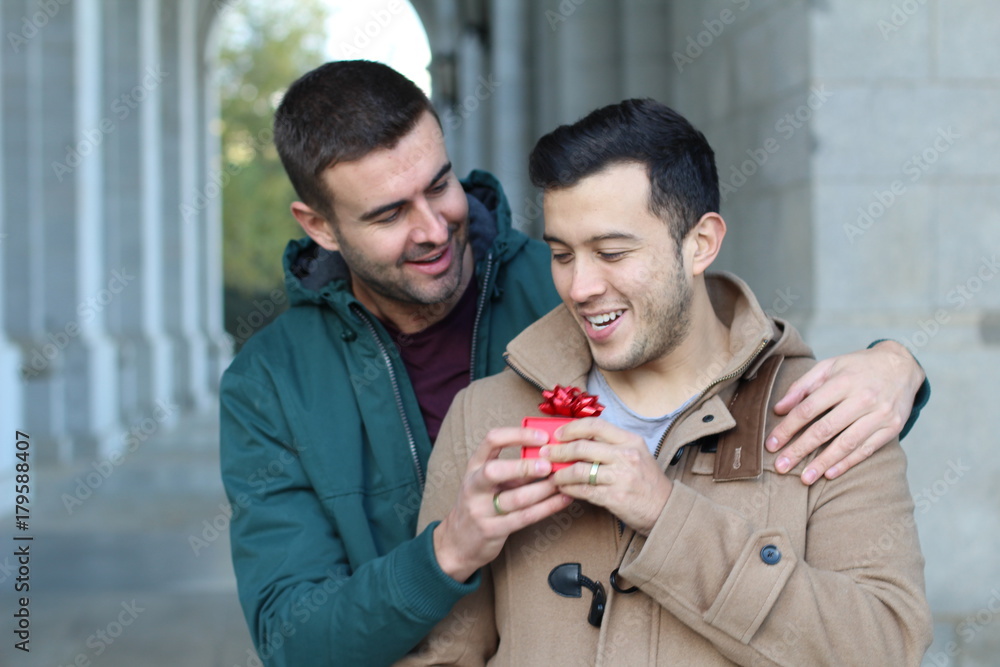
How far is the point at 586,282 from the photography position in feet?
7.18

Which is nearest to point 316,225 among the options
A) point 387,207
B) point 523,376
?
point 387,207

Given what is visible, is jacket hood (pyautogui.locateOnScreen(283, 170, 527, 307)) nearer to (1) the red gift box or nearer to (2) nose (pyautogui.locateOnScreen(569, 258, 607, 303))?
(2) nose (pyautogui.locateOnScreen(569, 258, 607, 303))

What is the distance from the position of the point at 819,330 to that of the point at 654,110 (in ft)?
6.05

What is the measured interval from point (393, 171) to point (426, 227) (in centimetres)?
18

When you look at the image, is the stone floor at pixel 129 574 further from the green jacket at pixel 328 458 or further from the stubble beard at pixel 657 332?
the stubble beard at pixel 657 332

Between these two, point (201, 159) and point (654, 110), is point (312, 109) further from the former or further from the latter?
point (201, 159)

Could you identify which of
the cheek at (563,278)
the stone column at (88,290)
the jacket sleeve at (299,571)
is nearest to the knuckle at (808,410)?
the cheek at (563,278)

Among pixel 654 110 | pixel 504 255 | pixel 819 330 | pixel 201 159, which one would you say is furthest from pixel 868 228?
pixel 201 159

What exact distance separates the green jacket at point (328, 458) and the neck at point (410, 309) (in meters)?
0.07

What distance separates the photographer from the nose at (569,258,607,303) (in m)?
2.18

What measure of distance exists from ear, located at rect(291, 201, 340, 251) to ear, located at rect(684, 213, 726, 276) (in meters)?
1.21

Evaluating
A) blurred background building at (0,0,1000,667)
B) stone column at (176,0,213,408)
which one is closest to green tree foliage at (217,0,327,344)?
stone column at (176,0,213,408)

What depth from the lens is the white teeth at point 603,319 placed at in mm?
2232

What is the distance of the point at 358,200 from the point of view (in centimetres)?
291
